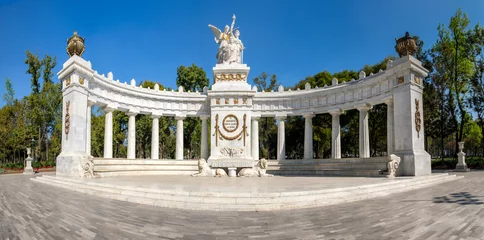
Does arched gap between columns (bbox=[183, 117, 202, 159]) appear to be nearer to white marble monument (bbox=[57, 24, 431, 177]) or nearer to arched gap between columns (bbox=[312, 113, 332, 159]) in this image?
white marble monument (bbox=[57, 24, 431, 177])

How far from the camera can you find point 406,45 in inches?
929

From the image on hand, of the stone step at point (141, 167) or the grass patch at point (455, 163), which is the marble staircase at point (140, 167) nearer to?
the stone step at point (141, 167)

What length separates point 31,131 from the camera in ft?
157

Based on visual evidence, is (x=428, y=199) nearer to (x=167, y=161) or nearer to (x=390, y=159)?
(x=390, y=159)

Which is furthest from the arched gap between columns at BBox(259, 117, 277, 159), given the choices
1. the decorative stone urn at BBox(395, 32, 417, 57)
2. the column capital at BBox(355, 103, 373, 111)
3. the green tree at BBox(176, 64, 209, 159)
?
the decorative stone urn at BBox(395, 32, 417, 57)

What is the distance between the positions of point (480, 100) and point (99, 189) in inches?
1780

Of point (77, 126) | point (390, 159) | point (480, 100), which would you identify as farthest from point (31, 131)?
point (480, 100)

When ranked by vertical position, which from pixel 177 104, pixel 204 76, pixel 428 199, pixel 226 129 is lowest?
pixel 428 199

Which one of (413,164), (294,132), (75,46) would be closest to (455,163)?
(413,164)

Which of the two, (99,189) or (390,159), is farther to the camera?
(390,159)

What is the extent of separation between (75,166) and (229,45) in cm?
1872

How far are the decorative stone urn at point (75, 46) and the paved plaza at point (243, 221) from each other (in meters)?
15.4

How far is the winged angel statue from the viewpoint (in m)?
32.7

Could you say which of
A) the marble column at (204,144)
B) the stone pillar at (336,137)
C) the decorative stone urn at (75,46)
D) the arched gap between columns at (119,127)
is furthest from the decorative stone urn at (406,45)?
the arched gap between columns at (119,127)
